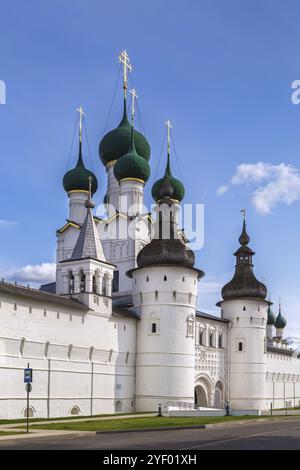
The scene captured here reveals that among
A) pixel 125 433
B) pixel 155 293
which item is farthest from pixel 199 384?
pixel 125 433

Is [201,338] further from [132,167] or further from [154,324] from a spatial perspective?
[132,167]

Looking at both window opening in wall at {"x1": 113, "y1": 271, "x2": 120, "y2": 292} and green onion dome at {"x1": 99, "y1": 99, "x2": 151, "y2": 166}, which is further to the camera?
green onion dome at {"x1": 99, "y1": 99, "x2": 151, "y2": 166}

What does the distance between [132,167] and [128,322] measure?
1329cm

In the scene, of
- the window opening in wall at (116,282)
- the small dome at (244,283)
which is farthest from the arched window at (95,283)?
the small dome at (244,283)

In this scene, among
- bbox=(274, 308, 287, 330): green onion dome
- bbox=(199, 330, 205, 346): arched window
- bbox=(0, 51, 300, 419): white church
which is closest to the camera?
bbox=(0, 51, 300, 419): white church

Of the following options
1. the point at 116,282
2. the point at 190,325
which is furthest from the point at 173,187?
the point at 190,325

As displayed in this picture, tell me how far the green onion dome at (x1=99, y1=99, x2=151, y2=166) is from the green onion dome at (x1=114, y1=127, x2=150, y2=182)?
1959mm

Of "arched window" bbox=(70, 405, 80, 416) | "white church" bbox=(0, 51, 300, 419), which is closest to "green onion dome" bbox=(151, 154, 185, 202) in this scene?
"white church" bbox=(0, 51, 300, 419)

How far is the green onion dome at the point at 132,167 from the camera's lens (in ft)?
154

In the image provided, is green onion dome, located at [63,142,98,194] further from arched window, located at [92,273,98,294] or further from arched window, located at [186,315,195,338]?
arched window, located at [92,273,98,294]

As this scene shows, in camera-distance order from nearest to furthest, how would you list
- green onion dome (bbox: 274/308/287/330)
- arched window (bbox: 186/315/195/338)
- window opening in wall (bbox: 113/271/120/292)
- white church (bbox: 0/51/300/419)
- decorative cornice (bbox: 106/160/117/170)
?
1. white church (bbox: 0/51/300/419)
2. arched window (bbox: 186/315/195/338)
3. window opening in wall (bbox: 113/271/120/292)
4. decorative cornice (bbox: 106/160/117/170)
5. green onion dome (bbox: 274/308/287/330)

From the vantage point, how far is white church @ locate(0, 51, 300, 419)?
99.7 ft

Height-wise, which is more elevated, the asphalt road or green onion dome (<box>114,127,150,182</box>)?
green onion dome (<box>114,127,150,182</box>)

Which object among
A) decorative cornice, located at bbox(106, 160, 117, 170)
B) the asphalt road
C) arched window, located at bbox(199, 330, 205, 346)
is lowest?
the asphalt road
